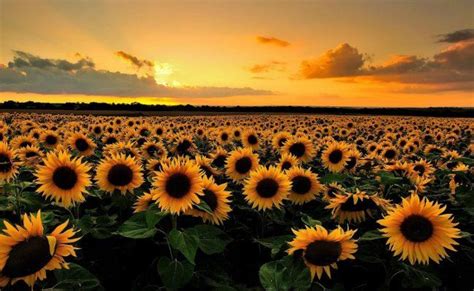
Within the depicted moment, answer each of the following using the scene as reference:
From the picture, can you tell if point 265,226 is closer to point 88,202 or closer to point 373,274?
point 373,274

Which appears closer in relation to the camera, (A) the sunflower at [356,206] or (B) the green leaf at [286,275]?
(B) the green leaf at [286,275]

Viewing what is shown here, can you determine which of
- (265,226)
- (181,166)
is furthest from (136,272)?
(265,226)

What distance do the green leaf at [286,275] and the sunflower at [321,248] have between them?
8 cm

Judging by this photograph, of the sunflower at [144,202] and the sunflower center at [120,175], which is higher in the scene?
the sunflower center at [120,175]

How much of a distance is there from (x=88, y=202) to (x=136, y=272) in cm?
201

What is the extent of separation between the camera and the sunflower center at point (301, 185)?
16.8 ft

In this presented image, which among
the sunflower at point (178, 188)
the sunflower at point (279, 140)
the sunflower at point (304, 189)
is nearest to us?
the sunflower at point (178, 188)

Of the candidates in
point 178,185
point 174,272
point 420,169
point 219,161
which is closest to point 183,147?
point 219,161

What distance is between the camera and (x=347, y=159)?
791 centimetres

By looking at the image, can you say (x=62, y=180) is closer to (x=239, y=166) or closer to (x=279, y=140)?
(x=239, y=166)

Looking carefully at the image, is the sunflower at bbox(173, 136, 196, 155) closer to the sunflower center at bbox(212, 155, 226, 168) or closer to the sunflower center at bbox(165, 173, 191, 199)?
the sunflower center at bbox(212, 155, 226, 168)

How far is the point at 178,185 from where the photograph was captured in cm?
380

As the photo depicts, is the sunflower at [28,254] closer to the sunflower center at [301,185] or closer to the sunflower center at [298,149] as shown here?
the sunflower center at [301,185]

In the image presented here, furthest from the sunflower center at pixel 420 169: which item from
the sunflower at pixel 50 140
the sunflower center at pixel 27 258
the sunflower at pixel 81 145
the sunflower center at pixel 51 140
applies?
the sunflower center at pixel 51 140
